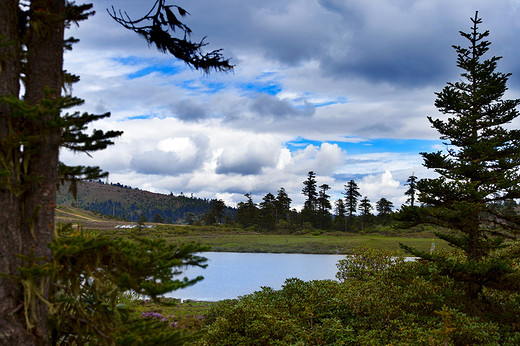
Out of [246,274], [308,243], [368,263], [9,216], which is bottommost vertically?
[246,274]

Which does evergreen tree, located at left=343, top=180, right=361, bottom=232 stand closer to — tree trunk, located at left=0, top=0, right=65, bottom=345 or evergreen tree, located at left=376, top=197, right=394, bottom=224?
evergreen tree, located at left=376, top=197, right=394, bottom=224

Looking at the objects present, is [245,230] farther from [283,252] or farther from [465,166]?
[465,166]

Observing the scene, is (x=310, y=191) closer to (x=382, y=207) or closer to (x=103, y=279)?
(x=382, y=207)

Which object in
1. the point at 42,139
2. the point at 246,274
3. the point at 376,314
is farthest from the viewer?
the point at 246,274

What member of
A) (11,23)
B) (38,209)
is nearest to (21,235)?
(38,209)

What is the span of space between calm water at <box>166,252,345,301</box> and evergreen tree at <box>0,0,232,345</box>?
1712 centimetres

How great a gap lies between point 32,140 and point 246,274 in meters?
25.7

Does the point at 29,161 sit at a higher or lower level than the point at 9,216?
higher

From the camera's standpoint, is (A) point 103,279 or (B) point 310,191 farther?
(B) point 310,191

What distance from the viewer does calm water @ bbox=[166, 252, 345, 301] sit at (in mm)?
22742

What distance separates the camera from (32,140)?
3.52 meters

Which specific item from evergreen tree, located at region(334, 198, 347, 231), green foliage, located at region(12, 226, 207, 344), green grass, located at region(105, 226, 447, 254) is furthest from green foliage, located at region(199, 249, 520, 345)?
evergreen tree, located at region(334, 198, 347, 231)

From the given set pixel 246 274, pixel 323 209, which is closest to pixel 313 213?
pixel 323 209

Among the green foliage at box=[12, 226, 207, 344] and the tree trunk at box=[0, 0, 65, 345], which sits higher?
the tree trunk at box=[0, 0, 65, 345]
